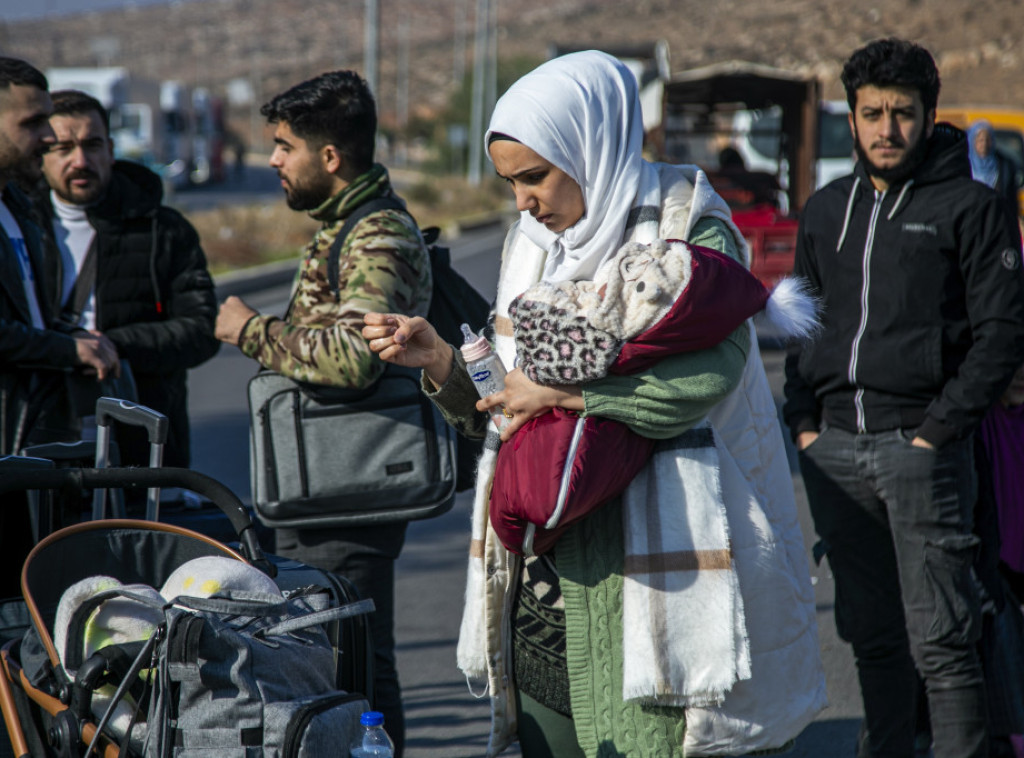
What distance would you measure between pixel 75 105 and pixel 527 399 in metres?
2.87

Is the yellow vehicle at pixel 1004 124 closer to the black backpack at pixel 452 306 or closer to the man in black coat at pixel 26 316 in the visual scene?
the black backpack at pixel 452 306

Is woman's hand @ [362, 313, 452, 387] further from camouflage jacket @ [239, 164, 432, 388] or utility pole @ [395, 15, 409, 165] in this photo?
utility pole @ [395, 15, 409, 165]

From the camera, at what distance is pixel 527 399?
2.07m

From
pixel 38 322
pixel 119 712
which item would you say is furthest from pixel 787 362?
pixel 38 322

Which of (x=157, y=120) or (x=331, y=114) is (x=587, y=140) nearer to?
(x=331, y=114)

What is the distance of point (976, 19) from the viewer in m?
66.9

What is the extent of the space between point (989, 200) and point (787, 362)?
695 mm

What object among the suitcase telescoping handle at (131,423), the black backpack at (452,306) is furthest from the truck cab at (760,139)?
the suitcase telescoping handle at (131,423)

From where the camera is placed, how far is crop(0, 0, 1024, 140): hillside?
213 feet

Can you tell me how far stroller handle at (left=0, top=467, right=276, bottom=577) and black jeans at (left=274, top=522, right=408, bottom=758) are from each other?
0.76 meters

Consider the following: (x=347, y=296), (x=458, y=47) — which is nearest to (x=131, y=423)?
(x=347, y=296)

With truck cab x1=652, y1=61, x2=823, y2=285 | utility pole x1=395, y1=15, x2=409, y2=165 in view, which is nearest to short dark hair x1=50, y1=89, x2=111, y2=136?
truck cab x1=652, y1=61, x2=823, y2=285

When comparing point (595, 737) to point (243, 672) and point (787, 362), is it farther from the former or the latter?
point (787, 362)

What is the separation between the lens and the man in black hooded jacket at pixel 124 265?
4066 mm
